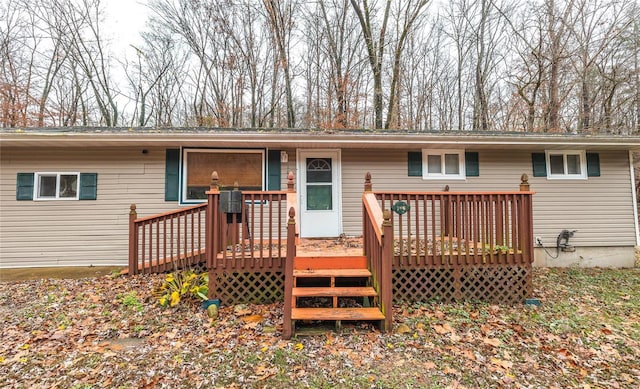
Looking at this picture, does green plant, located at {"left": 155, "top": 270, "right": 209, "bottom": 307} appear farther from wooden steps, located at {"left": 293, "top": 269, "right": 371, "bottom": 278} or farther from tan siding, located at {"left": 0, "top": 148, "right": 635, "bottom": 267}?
tan siding, located at {"left": 0, "top": 148, "right": 635, "bottom": 267}

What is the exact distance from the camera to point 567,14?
11.2m

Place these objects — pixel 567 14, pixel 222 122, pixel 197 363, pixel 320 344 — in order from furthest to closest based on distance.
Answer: pixel 222 122
pixel 567 14
pixel 320 344
pixel 197 363

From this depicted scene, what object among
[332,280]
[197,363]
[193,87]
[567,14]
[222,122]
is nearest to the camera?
[197,363]

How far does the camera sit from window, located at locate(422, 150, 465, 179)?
20.2 ft

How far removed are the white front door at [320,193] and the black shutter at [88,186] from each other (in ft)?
13.3

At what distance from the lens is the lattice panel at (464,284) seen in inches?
156

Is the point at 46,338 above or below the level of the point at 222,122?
below

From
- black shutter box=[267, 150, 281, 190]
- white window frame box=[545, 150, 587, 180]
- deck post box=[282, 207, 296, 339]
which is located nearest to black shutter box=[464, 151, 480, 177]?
white window frame box=[545, 150, 587, 180]

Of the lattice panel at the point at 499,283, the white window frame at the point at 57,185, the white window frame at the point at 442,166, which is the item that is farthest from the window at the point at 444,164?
the white window frame at the point at 57,185

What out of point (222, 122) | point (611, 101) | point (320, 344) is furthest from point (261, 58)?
point (611, 101)

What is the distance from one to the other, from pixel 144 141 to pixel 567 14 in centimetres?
1564

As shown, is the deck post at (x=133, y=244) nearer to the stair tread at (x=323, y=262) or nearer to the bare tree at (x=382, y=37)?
the stair tread at (x=323, y=262)

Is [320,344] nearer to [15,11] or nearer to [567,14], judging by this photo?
[567,14]

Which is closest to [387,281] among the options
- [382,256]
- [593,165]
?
[382,256]
